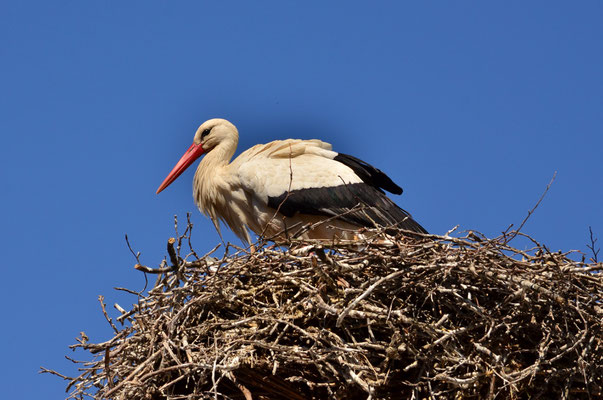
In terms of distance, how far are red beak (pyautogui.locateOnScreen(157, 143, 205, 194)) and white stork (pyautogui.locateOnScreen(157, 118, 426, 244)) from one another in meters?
0.36

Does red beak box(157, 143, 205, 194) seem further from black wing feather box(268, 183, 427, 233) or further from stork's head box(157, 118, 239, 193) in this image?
black wing feather box(268, 183, 427, 233)

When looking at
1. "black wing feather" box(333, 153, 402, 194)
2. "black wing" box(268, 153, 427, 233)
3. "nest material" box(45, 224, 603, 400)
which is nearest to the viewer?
"nest material" box(45, 224, 603, 400)

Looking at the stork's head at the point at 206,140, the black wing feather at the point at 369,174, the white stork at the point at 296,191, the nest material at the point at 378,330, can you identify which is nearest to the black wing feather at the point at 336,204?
the white stork at the point at 296,191

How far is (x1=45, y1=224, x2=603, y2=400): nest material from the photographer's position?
392cm

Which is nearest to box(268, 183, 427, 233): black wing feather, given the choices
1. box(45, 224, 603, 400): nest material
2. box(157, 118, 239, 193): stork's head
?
box(157, 118, 239, 193): stork's head

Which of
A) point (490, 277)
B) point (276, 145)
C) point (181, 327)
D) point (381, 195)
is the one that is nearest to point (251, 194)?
point (276, 145)

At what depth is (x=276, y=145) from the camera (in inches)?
238

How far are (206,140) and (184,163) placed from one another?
24 cm

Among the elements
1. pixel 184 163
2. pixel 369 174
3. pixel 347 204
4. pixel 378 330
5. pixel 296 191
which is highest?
pixel 184 163

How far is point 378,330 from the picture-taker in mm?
4062

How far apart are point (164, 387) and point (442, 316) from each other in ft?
3.93

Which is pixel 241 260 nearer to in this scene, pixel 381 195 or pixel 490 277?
pixel 490 277

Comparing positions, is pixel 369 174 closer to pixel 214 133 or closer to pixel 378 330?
pixel 214 133

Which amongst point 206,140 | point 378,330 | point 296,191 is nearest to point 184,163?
point 206,140
